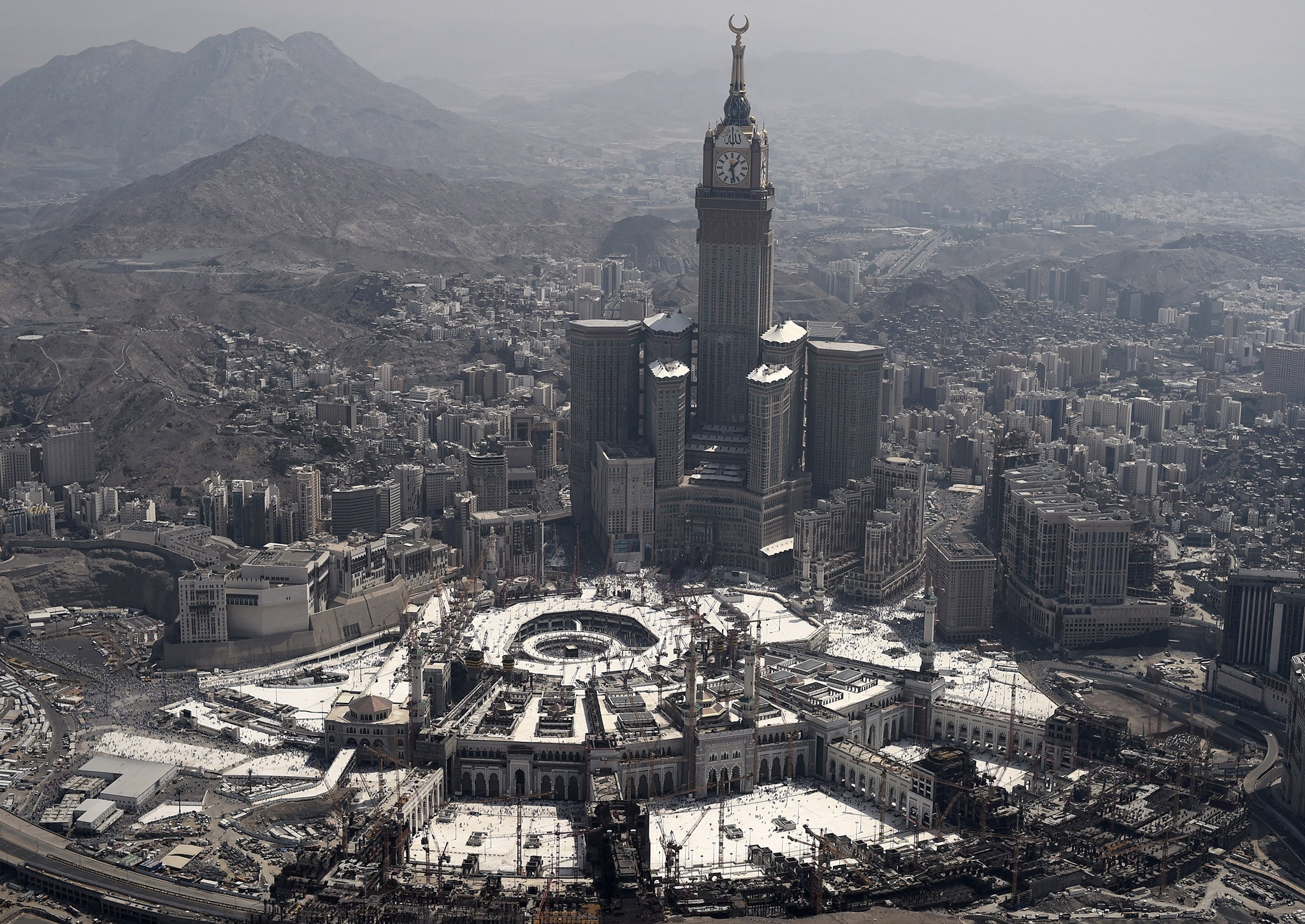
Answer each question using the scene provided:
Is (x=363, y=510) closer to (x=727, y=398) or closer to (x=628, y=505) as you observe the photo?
(x=628, y=505)

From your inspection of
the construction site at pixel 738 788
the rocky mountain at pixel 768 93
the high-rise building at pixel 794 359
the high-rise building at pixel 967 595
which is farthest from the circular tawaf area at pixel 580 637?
the rocky mountain at pixel 768 93

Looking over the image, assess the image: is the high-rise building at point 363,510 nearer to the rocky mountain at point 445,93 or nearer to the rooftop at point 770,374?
the rooftop at point 770,374

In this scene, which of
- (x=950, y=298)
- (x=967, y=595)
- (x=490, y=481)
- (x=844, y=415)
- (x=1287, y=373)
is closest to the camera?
(x=967, y=595)

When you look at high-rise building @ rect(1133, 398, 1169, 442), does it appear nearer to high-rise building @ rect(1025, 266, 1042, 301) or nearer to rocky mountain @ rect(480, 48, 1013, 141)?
high-rise building @ rect(1025, 266, 1042, 301)

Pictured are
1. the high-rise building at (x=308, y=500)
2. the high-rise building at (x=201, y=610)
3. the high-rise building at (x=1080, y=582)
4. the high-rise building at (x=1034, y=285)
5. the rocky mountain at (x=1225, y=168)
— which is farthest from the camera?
the rocky mountain at (x=1225, y=168)

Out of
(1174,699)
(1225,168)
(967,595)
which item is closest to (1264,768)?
(1174,699)
